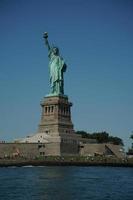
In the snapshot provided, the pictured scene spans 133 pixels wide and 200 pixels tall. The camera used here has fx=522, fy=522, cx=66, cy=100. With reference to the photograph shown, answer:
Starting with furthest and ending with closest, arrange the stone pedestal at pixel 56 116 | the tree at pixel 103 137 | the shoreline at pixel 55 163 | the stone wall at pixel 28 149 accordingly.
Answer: the tree at pixel 103 137 < the stone pedestal at pixel 56 116 < the stone wall at pixel 28 149 < the shoreline at pixel 55 163

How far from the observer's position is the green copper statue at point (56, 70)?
85812 millimetres

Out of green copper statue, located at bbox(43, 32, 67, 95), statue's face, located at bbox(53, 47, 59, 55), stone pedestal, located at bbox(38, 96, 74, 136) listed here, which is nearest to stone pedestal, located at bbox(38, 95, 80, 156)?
stone pedestal, located at bbox(38, 96, 74, 136)

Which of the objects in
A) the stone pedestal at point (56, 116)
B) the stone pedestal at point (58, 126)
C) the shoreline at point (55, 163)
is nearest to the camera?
the shoreline at point (55, 163)

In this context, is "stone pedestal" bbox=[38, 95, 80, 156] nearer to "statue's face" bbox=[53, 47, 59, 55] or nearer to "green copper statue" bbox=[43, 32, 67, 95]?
"green copper statue" bbox=[43, 32, 67, 95]

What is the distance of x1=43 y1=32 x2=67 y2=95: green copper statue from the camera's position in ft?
282

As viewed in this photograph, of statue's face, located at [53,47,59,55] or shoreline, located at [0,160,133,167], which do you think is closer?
shoreline, located at [0,160,133,167]

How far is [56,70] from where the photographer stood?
85812 millimetres

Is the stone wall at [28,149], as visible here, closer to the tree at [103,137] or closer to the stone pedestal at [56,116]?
the stone pedestal at [56,116]

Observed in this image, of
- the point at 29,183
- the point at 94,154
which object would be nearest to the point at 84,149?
the point at 94,154

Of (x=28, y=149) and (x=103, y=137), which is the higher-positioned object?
(x=103, y=137)

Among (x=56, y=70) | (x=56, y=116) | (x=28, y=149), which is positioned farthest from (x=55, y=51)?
(x=28, y=149)

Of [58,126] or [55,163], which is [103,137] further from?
[55,163]

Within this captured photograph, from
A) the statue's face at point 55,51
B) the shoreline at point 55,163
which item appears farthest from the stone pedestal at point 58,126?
the shoreline at point 55,163

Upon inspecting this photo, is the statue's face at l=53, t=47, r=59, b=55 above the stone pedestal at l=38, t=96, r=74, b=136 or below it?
above
